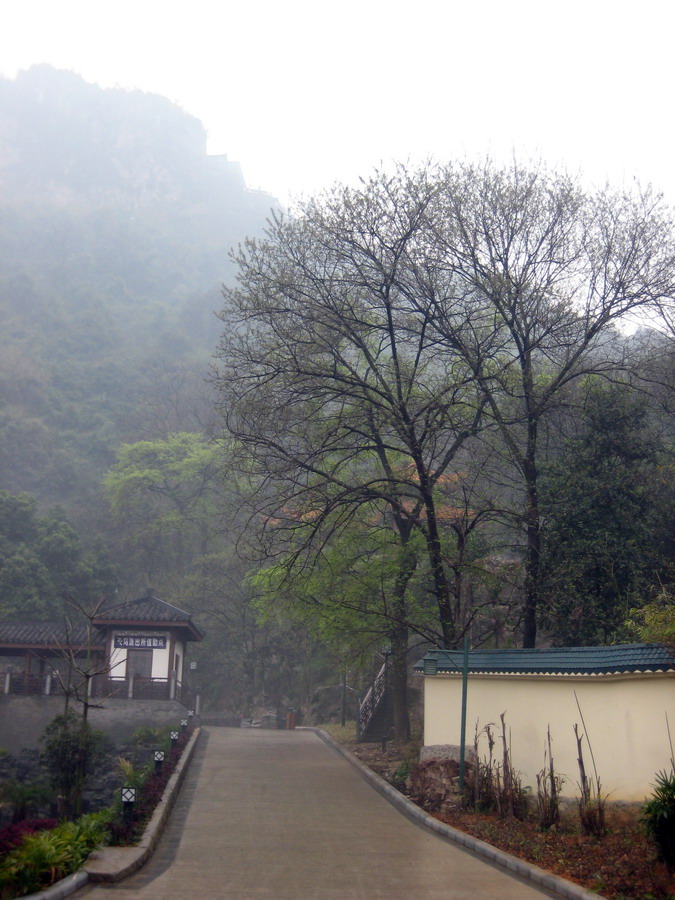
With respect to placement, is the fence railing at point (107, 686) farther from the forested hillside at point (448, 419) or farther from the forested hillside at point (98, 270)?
the forested hillside at point (98, 270)

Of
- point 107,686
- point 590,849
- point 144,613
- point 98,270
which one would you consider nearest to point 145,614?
point 144,613

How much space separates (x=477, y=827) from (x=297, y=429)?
28.1 ft

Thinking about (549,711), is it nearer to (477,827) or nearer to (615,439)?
(477,827)

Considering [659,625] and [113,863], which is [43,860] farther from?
[659,625]

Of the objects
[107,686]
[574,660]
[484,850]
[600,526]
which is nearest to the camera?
[484,850]

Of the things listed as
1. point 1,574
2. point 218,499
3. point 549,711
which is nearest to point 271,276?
point 549,711

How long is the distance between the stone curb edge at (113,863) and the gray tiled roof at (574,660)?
17.0 ft

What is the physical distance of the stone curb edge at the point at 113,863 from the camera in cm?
722

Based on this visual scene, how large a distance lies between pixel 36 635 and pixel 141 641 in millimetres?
3658

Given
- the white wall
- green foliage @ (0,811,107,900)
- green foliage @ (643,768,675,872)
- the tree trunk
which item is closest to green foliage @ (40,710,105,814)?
green foliage @ (0,811,107,900)

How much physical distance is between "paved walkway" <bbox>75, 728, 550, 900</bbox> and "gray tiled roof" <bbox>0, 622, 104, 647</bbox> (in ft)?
45.3

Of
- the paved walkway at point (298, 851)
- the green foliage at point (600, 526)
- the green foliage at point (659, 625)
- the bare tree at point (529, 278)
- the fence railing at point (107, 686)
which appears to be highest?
the bare tree at point (529, 278)

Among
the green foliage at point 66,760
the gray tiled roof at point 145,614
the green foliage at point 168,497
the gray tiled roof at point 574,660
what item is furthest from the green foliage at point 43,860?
the green foliage at point 168,497

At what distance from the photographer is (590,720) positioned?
10172mm
